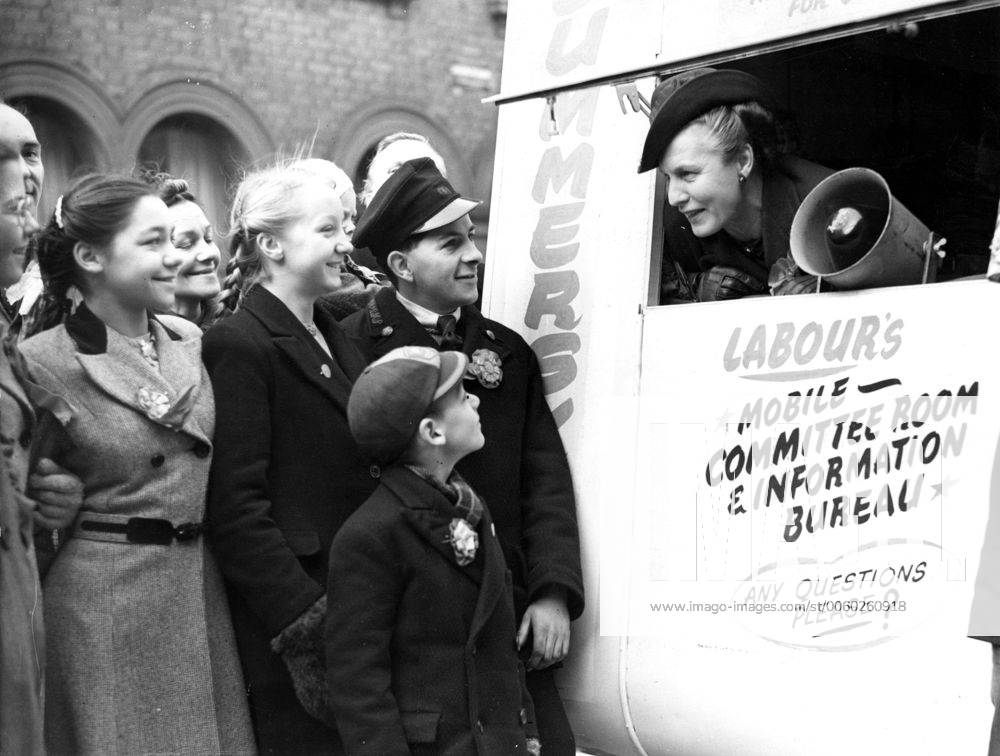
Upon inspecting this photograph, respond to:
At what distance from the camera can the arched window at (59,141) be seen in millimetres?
6840

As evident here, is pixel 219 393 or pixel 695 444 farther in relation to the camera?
pixel 695 444

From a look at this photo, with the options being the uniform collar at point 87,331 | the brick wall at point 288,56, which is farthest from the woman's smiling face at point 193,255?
the brick wall at point 288,56

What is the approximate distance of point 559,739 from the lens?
12.2ft

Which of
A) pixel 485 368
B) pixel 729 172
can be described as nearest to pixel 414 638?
pixel 485 368

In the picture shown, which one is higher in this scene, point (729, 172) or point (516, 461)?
point (729, 172)

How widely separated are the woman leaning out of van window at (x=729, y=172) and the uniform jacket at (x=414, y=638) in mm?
1147

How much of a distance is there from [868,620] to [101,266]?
1.99m

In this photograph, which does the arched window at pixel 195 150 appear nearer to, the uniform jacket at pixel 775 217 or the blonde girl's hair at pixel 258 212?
the blonde girl's hair at pixel 258 212

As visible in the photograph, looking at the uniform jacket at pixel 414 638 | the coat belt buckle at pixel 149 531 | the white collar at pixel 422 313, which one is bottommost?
the uniform jacket at pixel 414 638

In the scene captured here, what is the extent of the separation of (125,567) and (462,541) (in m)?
0.77

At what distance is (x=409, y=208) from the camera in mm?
3848

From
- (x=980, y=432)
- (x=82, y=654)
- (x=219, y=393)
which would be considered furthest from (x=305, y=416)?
(x=980, y=432)

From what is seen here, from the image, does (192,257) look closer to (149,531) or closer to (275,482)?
(275,482)

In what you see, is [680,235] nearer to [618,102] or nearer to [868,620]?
[618,102]
